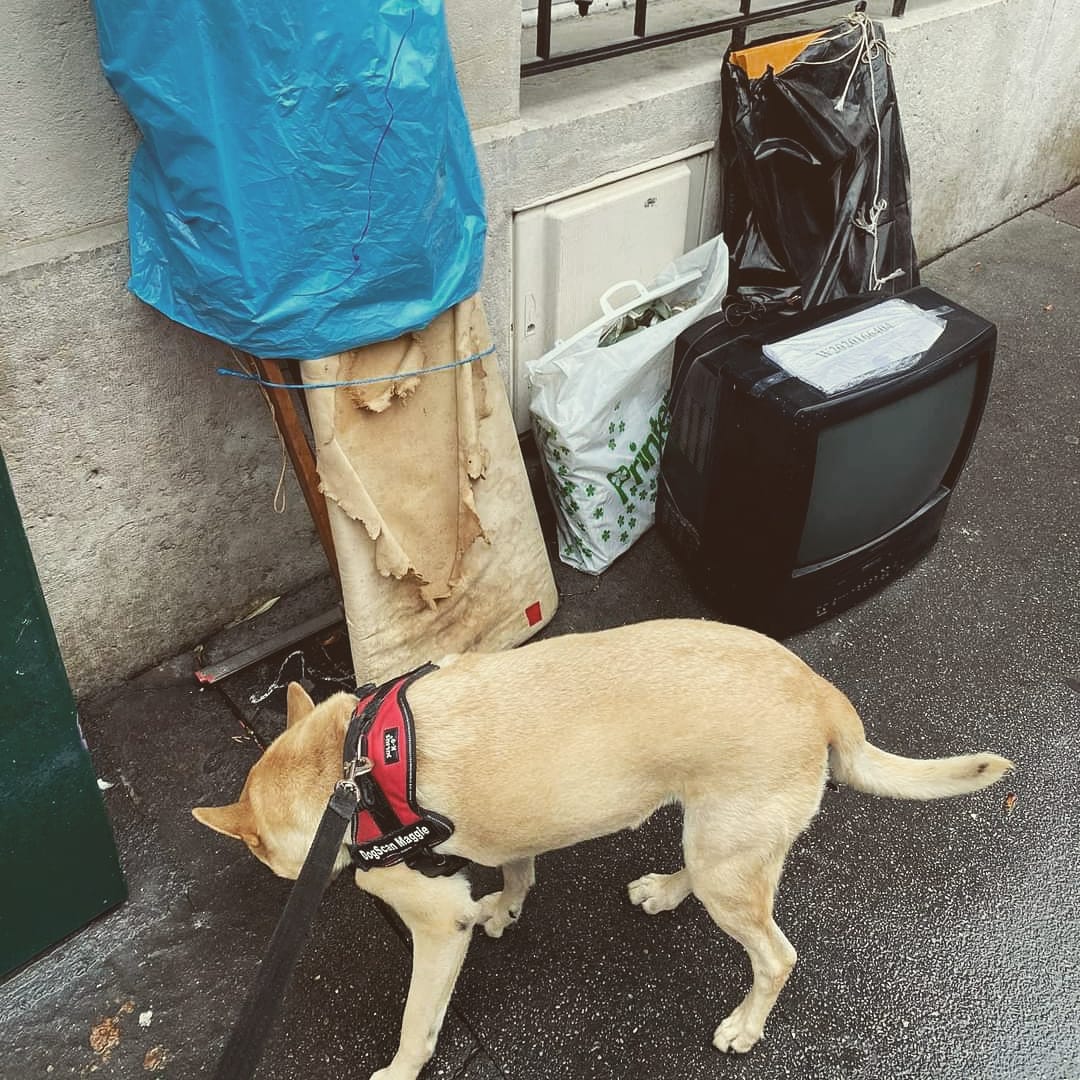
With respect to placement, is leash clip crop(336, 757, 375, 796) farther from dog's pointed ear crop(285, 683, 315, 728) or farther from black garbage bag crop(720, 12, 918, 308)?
black garbage bag crop(720, 12, 918, 308)

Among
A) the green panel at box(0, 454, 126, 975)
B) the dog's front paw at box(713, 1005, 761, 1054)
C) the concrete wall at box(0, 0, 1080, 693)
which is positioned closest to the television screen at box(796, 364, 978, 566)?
the concrete wall at box(0, 0, 1080, 693)

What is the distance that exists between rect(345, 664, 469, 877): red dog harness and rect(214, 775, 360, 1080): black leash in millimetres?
102

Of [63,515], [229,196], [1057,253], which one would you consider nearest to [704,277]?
[229,196]

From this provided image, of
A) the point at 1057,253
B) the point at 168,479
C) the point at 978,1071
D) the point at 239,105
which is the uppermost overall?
the point at 239,105

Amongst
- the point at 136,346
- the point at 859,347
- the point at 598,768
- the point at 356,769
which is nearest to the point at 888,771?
the point at 598,768

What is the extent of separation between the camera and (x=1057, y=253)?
17.3ft

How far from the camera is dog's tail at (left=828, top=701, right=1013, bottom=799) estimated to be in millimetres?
1892

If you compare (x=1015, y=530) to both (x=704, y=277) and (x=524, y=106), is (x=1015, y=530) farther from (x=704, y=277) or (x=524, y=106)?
(x=524, y=106)

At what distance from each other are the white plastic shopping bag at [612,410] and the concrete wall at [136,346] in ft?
0.99

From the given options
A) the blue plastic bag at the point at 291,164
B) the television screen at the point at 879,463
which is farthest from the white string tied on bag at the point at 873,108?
the blue plastic bag at the point at 291,164

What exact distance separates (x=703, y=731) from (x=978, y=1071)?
1077 millimetres

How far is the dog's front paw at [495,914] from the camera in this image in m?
2.27

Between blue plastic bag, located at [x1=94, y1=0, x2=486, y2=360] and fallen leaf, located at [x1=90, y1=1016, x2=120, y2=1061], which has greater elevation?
blue plastic bag, located at [x1=94, y1=0, x2=486, y2=360]

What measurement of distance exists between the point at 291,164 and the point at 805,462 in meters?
1.52
